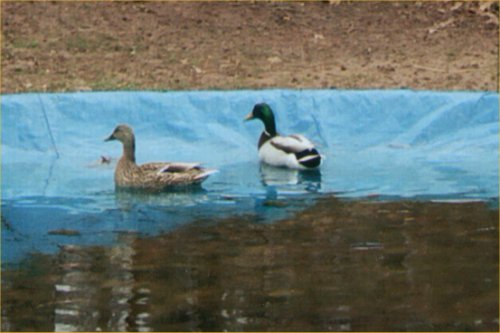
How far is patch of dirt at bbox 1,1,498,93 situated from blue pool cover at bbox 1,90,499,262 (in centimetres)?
103

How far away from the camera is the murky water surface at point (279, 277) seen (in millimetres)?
7203

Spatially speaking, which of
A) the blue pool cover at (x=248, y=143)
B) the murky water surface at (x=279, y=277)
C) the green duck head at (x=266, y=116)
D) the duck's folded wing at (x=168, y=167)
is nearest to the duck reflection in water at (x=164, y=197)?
the blue pool cover at (x=248, y=143)

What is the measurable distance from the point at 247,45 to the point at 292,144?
412 cm

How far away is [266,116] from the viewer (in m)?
12.8

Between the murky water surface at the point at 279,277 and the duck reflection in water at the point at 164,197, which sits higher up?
the duck reflection in water at the point at 164,197

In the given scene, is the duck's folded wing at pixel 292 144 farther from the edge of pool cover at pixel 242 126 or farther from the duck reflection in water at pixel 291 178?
the edge of pool cover at pixel 242 126

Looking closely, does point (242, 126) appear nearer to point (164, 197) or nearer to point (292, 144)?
point (292, 144)

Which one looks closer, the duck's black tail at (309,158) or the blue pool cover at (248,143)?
the blue pool cover at (248,143)

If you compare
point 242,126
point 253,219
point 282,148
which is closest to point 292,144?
point 282,148

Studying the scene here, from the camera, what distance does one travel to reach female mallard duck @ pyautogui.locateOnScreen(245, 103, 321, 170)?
12.0 m

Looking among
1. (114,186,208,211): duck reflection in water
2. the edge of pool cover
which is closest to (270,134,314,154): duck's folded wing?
the edge of pool cover

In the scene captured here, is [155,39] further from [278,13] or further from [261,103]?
[261,103]

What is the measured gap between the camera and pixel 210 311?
24.3ft

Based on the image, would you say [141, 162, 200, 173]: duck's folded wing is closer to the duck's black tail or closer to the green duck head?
the duck's black tail
